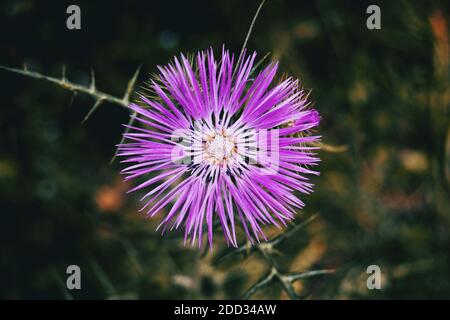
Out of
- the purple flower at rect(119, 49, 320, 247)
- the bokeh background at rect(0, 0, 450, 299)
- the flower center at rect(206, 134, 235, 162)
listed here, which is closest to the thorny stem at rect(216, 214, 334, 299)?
the purple flower at rect(119, 49, 320, 247)

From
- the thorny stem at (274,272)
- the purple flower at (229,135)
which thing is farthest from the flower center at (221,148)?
the thorny stem at (274,272)

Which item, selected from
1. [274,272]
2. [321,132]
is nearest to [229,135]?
[274,272]

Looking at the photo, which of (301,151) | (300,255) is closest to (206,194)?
(301,151)

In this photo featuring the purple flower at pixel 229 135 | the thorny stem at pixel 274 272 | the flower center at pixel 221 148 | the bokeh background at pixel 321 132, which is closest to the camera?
the purple flower at pixel 229 135

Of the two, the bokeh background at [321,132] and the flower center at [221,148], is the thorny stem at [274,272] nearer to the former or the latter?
the flower center at [221,148]

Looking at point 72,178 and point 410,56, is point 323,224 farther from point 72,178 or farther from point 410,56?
point 72,178
